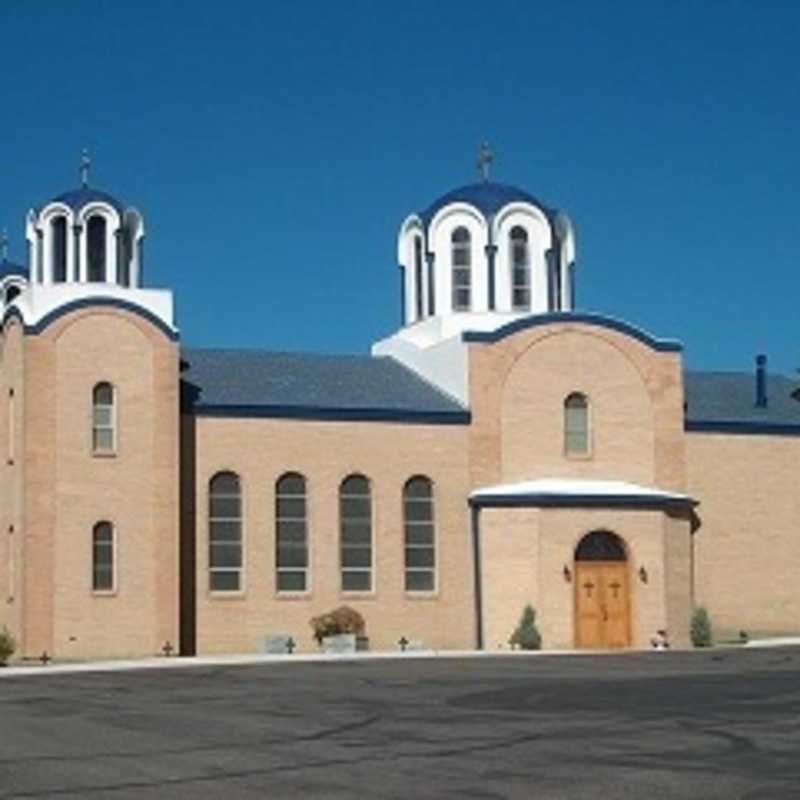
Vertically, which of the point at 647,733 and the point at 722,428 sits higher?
the point at 722,428

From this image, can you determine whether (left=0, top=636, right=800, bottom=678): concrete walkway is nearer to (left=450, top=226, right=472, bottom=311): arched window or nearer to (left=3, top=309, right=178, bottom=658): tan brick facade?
(left=3, top=309, right=178, bottom=658): tan brick facade

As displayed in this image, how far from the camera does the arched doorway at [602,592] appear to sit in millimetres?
43750

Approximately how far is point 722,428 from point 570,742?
31399 millimetres

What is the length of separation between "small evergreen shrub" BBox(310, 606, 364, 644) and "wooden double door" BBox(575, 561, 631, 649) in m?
5.31

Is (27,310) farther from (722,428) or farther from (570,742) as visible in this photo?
(570,742)

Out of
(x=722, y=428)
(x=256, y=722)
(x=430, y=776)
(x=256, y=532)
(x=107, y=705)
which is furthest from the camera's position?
(x=722, y=428)

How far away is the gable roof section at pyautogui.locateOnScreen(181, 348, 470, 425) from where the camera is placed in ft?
145

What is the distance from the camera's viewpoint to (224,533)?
143ft

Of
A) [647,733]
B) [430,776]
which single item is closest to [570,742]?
[647,733]

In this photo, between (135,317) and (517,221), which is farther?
(517,221)

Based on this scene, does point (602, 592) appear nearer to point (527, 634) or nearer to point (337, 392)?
point (527, 634)

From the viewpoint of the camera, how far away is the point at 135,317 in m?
42.2

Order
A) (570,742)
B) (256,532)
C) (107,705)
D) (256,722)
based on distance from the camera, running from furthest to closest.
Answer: (256,532)
(107,705)
(256,722)
(570,742)

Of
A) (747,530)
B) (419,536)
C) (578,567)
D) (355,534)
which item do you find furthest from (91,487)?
(747,530)
